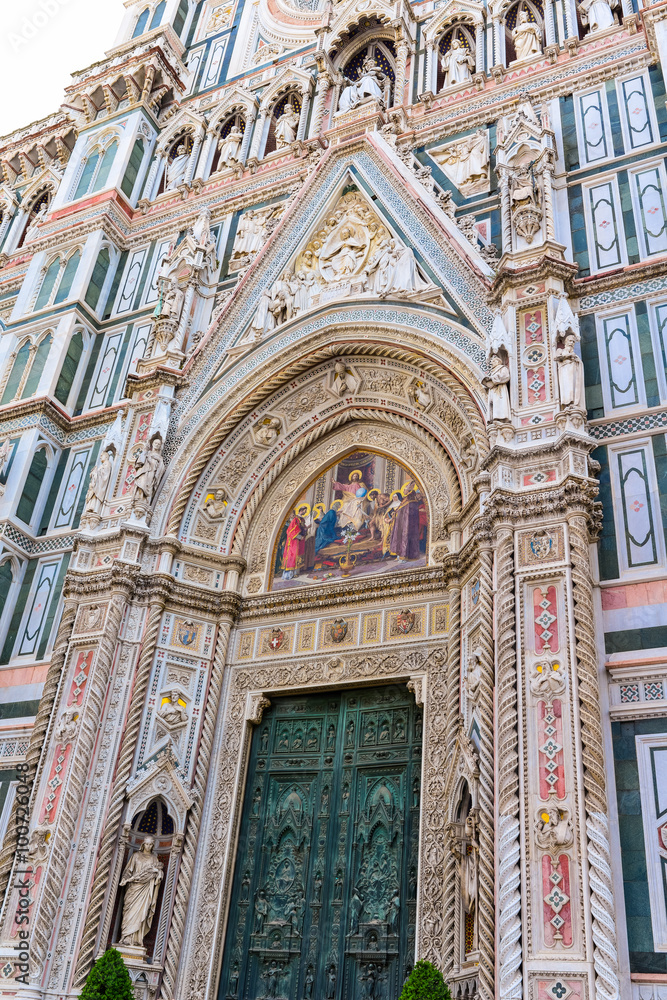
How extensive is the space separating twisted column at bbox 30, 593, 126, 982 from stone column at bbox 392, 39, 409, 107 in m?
10.3

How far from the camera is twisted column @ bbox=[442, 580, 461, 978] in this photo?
31.1 ft

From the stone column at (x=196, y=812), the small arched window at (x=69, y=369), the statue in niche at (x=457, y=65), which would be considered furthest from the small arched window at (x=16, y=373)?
the statue in niche at (x=457, y=65)

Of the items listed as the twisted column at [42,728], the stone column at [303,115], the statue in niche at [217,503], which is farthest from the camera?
the stone column at [303,115]

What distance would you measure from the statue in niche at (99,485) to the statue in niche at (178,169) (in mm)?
7353

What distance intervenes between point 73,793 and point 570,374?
7571mm

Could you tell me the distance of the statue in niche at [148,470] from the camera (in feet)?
44.3

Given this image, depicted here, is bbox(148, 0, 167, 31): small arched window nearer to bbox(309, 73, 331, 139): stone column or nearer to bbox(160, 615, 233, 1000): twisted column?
bbox(309, 73, 331, 139): stone column

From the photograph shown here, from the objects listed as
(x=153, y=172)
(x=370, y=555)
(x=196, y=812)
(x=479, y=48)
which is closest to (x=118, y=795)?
(x=196, y=812)

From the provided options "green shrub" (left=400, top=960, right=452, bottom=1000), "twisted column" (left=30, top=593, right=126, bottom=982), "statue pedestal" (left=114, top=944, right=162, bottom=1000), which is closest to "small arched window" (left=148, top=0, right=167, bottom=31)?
"twisted column" (left=30, top=593, right=126, bottom=982)

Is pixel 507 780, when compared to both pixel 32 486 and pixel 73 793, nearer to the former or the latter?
pixel 73 793

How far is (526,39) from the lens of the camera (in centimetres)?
1602

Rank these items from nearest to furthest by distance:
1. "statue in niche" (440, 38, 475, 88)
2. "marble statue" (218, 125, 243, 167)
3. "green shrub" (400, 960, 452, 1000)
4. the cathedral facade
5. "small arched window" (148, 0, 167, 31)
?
1. "green shrub" (400, 960, 452, 1000)
2. the cathedral facade
3. "statue in niche" (440, 38, 475, 88)
4. "marble statue" (218, 125, 243, 167)
5. "small arched window" (148, 0, 167, 31)

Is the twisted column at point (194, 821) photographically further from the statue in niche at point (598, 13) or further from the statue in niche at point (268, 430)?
the statue in niche at point (598, 13)

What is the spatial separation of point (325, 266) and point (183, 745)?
7.53m
